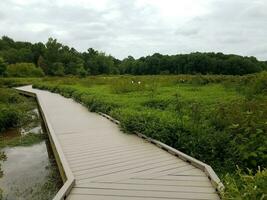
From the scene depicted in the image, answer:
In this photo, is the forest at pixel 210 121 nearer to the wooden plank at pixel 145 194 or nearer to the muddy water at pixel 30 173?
the wooden plank at pixel 145 194

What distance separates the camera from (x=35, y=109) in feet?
69.1

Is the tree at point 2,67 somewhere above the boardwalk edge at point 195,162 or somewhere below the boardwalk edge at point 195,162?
below

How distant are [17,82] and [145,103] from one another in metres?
37.7

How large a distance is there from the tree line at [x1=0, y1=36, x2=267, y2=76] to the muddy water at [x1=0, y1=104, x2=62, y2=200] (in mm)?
38790

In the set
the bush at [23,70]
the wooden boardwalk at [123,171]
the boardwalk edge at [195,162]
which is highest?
the boardwalk edge at [195,162]

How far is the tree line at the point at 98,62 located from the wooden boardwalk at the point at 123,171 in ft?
131

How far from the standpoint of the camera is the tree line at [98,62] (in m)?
51.6

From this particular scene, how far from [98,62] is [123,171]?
74.3m

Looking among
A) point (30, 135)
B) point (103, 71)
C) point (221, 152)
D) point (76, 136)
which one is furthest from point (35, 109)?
point (103, 71)

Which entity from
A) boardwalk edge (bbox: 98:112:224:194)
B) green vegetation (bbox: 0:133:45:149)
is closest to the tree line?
green vegetation (bbox: 0:133:45:149)

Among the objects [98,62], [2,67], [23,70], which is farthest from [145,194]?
[98,62]

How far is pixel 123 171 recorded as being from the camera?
5719mm

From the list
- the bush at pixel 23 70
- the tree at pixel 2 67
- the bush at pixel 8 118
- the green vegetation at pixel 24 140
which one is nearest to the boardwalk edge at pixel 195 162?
the green vegetation at pixel 24 140

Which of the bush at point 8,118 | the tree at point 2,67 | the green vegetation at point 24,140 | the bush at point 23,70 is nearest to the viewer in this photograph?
the green vegetation at point 24,140
